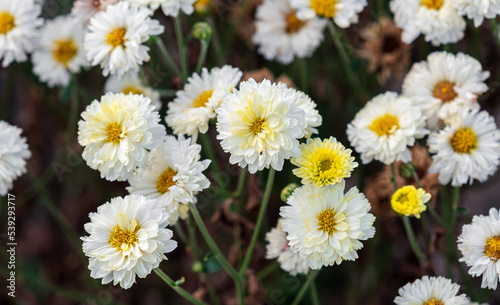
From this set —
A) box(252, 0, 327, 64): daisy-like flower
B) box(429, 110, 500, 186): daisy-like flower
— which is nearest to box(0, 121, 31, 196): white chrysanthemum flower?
box(252, 0, 327, 64): daisy-like flower

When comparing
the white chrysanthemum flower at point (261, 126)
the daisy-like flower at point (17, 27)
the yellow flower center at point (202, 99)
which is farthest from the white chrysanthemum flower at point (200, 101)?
the daisy-like flower at point (17, 27)

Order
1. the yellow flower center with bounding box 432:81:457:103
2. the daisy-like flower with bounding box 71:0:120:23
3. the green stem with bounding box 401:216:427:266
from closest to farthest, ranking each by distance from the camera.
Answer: the green stem with bounding box 401:216:427:266 < the yellow flower center with bounding box 432:81:457:103 < the daisy-like flower with bounding box 71:0:120:23

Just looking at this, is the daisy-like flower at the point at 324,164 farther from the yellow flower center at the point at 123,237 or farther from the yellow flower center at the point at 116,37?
the yellow flower center at the point at 116,37

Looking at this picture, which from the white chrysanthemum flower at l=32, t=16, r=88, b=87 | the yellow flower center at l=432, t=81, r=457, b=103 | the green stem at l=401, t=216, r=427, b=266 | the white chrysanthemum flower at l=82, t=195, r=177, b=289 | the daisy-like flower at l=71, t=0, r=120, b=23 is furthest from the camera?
the white chrysanthemum flower at l=32, t=16, r=88, b=87

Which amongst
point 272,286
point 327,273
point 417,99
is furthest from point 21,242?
point 417,99

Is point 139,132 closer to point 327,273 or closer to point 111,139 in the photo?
point 111,139

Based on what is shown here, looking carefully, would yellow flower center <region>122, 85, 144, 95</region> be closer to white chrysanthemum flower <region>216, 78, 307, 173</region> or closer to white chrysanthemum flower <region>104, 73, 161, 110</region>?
white chrysanthemum flower <region>104, 73, 161, 110</region>

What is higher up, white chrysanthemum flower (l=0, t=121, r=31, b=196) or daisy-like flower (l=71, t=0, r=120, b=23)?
daisy-like flower (l=71, t=0, r=120, b=23)

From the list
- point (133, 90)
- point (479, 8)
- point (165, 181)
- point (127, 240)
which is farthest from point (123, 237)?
point (479, 8)
